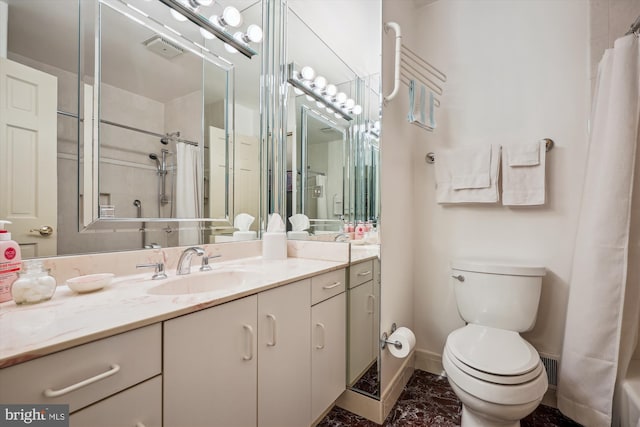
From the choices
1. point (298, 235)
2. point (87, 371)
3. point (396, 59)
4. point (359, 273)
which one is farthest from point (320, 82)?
point (87, 371)

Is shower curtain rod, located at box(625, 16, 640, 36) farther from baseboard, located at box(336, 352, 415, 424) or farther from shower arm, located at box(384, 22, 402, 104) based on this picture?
baseboard, located at box(336, 352, 415, 424)

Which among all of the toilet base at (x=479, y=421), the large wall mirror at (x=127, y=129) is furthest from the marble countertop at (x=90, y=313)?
the toilet base at (x=479, y=421)

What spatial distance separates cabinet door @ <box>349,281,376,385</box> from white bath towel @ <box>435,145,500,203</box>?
787 mm

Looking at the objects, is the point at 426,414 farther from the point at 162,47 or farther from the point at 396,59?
the point at 162,47

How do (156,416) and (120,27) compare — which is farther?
(120,27)

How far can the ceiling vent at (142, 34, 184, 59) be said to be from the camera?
4.27 ft

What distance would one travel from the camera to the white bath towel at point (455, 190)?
1.70 m

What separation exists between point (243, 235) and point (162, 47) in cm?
99

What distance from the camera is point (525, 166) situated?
1.63 metres

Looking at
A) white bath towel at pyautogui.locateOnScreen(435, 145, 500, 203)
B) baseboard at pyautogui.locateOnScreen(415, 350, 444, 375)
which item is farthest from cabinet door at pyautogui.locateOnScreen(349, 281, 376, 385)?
white bath towel at pyautogui.locateOnScreen(435, 145, 500, 203)

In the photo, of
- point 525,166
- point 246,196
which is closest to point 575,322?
point 525,166

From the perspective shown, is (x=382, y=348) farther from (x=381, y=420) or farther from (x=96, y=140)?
(x=96, y=140)

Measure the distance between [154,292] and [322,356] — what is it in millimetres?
768

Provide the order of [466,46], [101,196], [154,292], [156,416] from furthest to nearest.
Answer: [466,46], [101,196], [154,292], [156,416]
